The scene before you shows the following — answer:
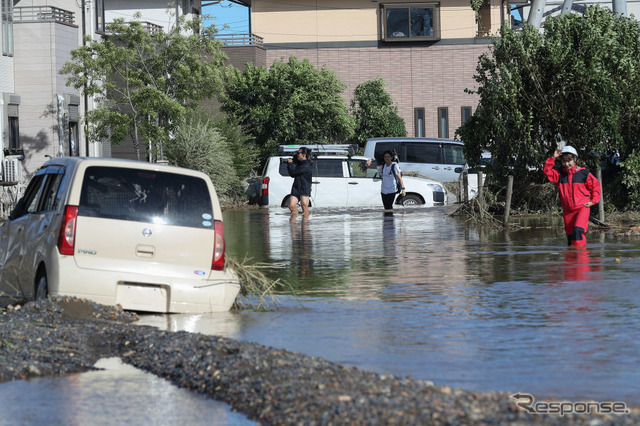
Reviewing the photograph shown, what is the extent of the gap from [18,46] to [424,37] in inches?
987

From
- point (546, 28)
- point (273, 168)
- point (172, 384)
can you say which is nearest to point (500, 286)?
point (172, 384)

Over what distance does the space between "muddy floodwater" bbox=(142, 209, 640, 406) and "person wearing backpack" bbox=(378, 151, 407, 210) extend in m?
6.85

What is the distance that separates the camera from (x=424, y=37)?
59031 millimetres

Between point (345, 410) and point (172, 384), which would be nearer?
point (345, 410)

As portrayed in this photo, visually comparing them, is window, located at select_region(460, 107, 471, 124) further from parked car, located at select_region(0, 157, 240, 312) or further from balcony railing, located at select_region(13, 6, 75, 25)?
parked car, located at select_region(0, 157, 240, 312)

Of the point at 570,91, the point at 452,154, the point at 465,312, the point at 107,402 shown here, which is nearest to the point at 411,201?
the point at 452,154

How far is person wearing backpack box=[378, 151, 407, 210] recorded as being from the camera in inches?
1035

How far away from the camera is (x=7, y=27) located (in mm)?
39094

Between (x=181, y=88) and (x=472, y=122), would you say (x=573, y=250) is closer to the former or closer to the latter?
(x=472, y=122)

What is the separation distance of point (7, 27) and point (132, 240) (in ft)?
102

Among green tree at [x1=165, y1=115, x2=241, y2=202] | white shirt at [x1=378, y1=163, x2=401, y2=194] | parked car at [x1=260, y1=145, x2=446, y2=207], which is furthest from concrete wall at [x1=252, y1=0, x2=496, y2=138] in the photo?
white shirt at [x1=378, y1=163, x2=401, y2=194]

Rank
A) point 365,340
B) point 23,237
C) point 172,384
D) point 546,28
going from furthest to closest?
point 546,28
point 23,237
point 365,340
point 172,384

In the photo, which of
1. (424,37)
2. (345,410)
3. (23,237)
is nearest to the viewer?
(345,410)

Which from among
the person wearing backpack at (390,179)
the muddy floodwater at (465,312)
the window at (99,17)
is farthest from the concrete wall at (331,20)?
the muddy floodwater at (465,312)
